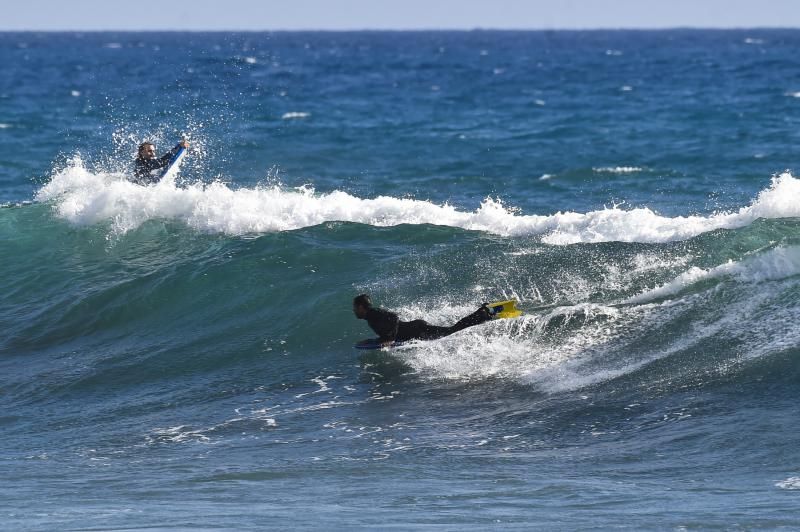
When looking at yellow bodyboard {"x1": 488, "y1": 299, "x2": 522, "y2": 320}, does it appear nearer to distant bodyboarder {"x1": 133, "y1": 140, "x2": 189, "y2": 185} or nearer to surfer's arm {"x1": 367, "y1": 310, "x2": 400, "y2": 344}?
surfer's arm {"x1": 367, "y1": 310, "x2": 400, "y2": 344}

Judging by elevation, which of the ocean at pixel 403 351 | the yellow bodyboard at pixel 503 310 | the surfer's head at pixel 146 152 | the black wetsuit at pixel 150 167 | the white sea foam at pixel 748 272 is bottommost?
the ocean at pixel 403 351

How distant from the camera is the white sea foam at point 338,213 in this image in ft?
57.0

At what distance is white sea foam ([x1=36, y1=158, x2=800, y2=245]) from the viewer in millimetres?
17375

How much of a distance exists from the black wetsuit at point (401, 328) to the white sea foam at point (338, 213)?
14.1ft

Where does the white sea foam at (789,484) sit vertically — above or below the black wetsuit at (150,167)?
below

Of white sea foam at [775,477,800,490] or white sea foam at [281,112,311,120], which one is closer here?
white sea foam at [775,477,800,490]

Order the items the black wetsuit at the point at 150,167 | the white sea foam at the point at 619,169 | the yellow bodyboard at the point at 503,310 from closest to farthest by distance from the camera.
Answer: the yellow bodyboard at the point at 503,310, the black wetsuit at the point at 150,167, the white sea foam at the point at 619,169

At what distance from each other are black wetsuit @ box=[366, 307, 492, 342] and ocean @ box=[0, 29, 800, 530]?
0.60 feet

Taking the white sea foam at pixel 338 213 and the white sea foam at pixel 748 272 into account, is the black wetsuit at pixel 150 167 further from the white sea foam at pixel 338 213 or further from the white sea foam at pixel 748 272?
the white sea foam at pixel 748 272

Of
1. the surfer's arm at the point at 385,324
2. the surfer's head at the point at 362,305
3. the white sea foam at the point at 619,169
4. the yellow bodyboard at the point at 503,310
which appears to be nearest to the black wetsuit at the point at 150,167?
the surfer's head at the point at 362,305

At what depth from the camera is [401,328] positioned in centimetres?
1399

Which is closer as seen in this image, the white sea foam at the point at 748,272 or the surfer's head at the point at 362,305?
the surfer's head at the point at 362,305

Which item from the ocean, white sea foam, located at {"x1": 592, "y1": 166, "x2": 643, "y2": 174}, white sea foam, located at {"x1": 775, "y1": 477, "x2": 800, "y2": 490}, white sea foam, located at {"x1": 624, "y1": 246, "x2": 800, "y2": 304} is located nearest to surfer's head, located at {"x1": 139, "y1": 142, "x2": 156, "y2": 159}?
the ocean

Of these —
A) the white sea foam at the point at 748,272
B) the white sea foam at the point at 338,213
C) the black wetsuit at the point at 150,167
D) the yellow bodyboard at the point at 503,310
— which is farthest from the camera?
the black wetsuit at the point at 150,167
